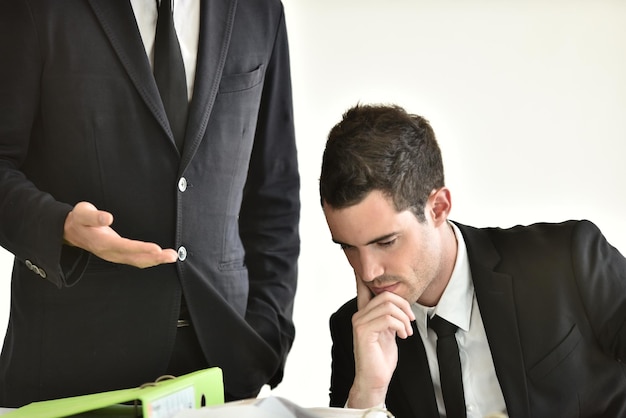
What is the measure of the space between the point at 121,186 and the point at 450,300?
65 cm

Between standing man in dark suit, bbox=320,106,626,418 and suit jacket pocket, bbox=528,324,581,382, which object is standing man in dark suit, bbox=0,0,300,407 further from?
suit jacket pocket, bbox=528,324,581,382

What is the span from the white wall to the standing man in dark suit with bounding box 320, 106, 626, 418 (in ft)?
4.89

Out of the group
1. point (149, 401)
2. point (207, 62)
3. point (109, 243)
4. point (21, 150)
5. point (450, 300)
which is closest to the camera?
point (149, 401)

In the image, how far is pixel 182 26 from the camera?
Result: 5.25 ft

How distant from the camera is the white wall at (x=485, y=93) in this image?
320 cm

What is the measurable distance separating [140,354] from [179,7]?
0.61 metres

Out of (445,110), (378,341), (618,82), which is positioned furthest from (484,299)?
(618,82)

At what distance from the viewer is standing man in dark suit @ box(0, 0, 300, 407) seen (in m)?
1.45

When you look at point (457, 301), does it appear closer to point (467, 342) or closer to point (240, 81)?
point (467, 342)

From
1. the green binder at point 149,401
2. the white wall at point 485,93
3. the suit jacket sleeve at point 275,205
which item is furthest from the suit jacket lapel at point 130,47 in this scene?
the white wall at point 485,93

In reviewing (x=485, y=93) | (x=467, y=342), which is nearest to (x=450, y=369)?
(x=467, y=342)

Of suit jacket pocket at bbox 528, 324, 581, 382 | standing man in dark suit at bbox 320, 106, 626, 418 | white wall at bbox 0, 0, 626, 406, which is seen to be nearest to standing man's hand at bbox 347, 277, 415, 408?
standing man in dark suit at bbox 320, 106, 626, 418

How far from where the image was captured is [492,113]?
3238mm

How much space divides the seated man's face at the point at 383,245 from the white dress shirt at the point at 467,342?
0.07 metres
